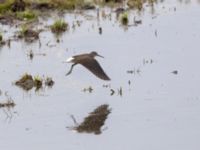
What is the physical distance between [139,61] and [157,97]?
7.51 feet

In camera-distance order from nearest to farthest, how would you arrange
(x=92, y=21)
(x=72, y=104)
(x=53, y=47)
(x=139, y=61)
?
(x=72, y=104) → (x=139, y=61) → (x=53, y=47) → (x=92, y=21)

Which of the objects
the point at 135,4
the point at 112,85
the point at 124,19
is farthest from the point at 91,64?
the point at 135,4

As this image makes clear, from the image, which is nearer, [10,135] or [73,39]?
[10,135]

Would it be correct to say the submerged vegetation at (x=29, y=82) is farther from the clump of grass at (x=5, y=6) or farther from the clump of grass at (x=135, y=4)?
the clump of grass at (x=135, y=4)

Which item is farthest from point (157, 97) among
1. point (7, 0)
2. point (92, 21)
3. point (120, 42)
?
point (7, 0)

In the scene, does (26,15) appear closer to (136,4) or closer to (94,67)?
(136,4)

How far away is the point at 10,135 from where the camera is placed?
11047 mm

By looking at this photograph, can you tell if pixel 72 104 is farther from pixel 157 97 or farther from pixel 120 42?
pixel 120 42

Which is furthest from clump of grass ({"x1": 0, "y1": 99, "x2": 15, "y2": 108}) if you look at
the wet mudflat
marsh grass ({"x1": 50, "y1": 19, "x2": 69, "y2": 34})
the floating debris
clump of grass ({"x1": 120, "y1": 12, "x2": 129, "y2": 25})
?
clump of grass ({"x1": 120, "y1": 12, "x2": 129, "y2": 25})

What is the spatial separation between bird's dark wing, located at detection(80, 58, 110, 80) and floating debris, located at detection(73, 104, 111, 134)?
0.47m

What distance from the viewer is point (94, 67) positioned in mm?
12586

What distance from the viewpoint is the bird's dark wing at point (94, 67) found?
12.4 metres

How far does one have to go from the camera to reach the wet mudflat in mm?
10961

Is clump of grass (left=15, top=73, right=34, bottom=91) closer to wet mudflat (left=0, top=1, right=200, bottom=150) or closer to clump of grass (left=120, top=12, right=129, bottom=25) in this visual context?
wet mudflat (left=0, top=1, right=200, bottom=150)
